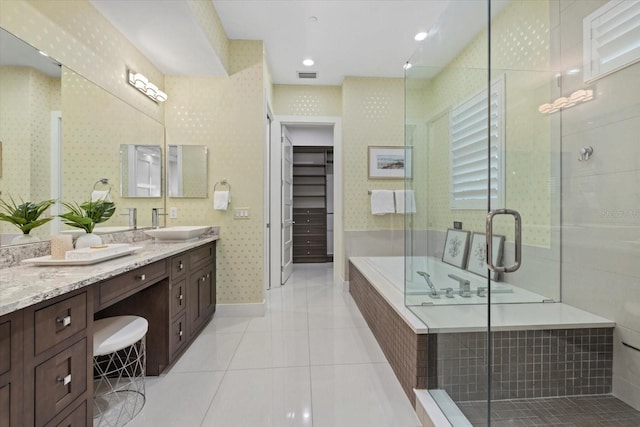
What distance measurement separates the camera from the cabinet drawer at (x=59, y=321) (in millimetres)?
1010

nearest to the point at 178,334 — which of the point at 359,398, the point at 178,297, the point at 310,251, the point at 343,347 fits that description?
the point at 178,297

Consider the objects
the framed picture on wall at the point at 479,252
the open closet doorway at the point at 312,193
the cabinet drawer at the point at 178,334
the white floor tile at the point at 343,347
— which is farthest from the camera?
the open closet doorway at the point at 312,193

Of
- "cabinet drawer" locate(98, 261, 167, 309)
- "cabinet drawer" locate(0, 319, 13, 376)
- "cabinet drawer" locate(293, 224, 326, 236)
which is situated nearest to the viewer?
"cabinet drawer" locate(0, 319, 13, 376)

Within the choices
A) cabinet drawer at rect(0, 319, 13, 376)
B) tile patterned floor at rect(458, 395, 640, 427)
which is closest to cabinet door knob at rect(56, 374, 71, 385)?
cabinet drawer at rect(0, 319, 13, 376)

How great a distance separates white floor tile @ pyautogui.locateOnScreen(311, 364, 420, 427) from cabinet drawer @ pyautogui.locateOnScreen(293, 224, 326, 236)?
4000mm

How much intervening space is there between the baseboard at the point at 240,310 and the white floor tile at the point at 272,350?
17.2 inches

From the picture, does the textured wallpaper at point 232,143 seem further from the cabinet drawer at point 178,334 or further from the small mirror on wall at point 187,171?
the cabinet drawer at point 178,334

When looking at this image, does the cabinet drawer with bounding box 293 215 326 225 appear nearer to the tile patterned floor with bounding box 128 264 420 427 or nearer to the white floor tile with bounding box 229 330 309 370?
the tile patterned floor with bounding box 128 264 420 427

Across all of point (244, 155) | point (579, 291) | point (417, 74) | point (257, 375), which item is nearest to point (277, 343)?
point (257, 375)

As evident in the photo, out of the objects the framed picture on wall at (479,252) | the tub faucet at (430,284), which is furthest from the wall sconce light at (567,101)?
the tub faucet at (430,284)

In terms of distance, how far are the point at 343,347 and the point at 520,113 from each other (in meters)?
2.18

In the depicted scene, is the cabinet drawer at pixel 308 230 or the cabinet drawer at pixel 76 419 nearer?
the cabinet drawer at pixel 76 419

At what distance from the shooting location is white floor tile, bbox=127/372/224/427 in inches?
61.5

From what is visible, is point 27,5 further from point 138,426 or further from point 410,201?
point 410,201
